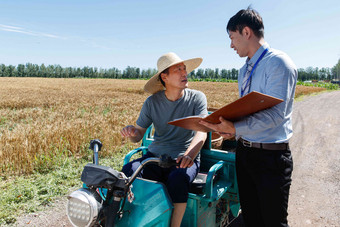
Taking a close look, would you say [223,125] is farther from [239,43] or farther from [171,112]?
[171,112]

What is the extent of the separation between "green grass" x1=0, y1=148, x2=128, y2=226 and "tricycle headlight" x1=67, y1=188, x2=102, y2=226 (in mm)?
2281

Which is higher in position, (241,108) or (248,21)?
(248,21)

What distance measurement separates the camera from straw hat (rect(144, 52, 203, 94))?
9.22ft

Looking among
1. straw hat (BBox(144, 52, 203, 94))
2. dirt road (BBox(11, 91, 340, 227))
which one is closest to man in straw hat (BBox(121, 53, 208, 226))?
straw hat (BBox(144, 52, 203, 94))

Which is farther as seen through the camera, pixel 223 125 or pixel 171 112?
pixel 171 112

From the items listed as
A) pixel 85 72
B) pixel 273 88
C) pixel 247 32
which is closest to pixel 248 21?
pixel 247 32

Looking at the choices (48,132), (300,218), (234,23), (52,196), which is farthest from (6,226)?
(300,218)

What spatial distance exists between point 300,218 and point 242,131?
2524mm

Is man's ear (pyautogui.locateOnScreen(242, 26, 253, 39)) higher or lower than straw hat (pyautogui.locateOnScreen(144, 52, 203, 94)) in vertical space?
higher

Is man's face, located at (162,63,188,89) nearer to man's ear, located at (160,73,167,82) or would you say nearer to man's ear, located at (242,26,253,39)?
man's ear, located at (160,73,167,82)

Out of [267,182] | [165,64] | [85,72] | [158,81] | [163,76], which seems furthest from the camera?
[85,72]

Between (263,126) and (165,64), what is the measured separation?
4.51ft

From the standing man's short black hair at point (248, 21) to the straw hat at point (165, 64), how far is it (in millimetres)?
824

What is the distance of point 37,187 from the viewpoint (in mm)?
4176
